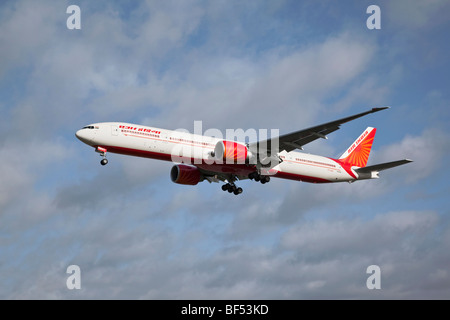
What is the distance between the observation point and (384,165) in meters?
48.7

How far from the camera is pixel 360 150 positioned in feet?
184

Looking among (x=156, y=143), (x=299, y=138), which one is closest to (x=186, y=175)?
(x=156, y=143)

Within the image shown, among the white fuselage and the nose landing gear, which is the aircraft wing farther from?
the nose landing gear

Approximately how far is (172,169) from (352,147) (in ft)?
62.1

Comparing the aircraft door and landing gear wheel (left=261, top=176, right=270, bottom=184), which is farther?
landing gear wheel (left=261, top=176, right=270, bottom=184)

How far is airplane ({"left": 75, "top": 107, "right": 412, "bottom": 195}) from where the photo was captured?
4275 centimetres

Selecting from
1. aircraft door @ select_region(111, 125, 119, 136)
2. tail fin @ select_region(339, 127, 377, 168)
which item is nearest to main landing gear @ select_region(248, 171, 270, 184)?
tail fin @ select_region(339, 127, 377, 168)

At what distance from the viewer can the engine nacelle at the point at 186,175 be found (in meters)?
51.3

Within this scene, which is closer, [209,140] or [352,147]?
[209,140]

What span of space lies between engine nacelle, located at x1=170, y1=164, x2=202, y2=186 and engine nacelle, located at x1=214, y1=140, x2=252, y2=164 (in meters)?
7.83

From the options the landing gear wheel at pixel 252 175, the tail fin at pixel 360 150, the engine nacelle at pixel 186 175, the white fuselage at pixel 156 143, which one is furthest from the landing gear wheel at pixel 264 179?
the tail fin at pixel 360 150
